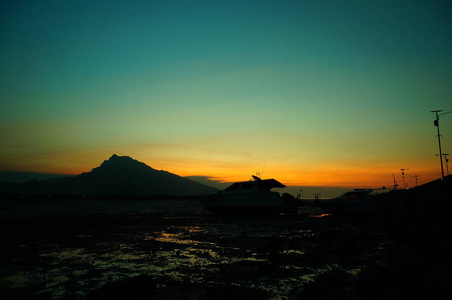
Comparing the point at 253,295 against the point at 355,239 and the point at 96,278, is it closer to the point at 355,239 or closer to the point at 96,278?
the point at 96,278

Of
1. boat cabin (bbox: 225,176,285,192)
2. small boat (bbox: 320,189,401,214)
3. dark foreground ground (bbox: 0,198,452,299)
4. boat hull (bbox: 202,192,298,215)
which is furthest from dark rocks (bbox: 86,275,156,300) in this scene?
small boat (bbox: 320,189,401,214)

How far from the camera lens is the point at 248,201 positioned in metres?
25.9

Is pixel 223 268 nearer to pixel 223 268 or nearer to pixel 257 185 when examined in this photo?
pixel 223 268

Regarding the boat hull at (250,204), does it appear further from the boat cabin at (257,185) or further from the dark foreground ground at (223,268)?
the dark foreground ground at (223,268)

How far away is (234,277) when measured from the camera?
6.07 meters

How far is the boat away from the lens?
83.9ft

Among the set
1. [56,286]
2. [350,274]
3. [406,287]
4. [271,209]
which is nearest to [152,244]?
[56,286]

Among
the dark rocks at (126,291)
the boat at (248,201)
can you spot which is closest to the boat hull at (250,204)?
the boat at (248,201)

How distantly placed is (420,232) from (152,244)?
9.64 m

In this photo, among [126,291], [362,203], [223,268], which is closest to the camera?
[126,291]

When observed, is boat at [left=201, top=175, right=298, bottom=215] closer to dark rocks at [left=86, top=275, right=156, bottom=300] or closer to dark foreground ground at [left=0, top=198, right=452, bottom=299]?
dark foreground ground at [left=0, top=198, right=452, bottom=299]

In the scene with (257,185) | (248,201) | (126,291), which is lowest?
(126,291)

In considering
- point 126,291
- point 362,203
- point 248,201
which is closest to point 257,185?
point 248,201

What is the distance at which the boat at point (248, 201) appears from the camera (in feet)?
83.9
